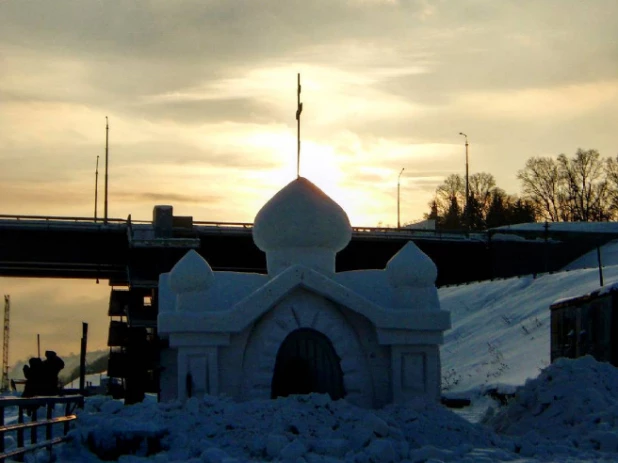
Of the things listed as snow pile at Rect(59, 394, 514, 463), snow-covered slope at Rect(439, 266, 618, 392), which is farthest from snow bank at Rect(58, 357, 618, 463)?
snow-covered slope at Rect(439, 266, 618, 392)

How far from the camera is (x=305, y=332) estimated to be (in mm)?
19609

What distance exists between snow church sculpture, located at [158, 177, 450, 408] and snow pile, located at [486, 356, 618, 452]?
1.66 meters

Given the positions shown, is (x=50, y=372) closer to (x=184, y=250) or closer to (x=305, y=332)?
(x=305, y=332)

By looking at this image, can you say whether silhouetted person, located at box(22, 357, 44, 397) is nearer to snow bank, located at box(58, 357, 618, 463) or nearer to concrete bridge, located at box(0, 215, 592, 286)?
snow bank, located at box(58, 357, 618, 463)

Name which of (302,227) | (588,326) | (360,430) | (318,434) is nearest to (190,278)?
(302,227)

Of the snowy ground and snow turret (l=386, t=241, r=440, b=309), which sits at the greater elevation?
snow turret (l=386, t=241, r=440, b=309)

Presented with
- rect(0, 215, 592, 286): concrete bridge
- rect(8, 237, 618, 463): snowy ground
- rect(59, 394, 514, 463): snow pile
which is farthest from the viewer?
rect(0, 215, 592, 286): concrete bridge

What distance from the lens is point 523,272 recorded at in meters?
64.0

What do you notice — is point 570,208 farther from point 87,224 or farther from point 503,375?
point 503,375

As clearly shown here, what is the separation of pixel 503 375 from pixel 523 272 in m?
31.7

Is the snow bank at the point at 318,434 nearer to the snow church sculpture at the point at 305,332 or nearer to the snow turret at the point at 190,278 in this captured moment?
the snow church sculpture at the point at 305,332

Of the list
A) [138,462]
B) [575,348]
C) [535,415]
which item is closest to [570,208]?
[575,348]

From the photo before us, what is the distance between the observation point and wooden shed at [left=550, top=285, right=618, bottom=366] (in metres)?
23.5

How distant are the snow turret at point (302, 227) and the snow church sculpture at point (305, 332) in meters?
0.53
